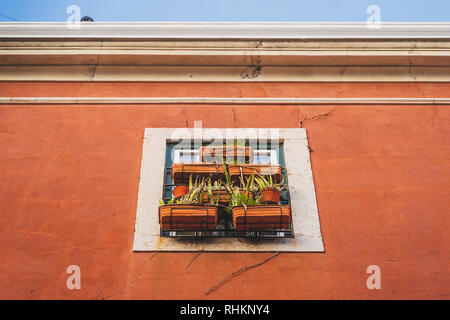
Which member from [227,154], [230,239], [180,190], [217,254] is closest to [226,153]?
[227,154]

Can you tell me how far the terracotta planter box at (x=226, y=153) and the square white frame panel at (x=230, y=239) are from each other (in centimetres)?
38

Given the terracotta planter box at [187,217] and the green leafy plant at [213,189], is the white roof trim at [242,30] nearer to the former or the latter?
the green leafy plant at [213,189]

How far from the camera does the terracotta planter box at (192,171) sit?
4430 mm

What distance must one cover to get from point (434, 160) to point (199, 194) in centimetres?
244

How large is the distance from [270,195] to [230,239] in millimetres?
519

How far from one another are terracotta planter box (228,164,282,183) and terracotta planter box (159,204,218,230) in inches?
21.5

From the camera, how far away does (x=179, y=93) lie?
5.57 m

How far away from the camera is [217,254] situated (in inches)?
161

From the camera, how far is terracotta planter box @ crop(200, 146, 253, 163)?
15.4ft

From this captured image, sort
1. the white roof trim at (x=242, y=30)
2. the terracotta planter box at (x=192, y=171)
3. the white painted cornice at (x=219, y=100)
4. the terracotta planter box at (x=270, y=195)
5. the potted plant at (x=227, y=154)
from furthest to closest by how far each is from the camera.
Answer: the white roof trim at (x=242, y=30) < the white painted cornice at (x=219, y=100) < the potted plant at (x=227, y=154) < the terracotta planter box at (x=192, y=171) < the terracotta planter box at (x=270, y=195)

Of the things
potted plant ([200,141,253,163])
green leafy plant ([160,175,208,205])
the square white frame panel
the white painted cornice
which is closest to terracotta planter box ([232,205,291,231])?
the square white frame panel

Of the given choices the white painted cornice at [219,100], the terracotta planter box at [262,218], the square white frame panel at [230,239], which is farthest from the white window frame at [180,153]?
the terracotta planter box at [262,218]

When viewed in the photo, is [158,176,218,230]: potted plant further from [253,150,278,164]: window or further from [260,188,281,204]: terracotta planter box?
[253,150,278,164]: window
